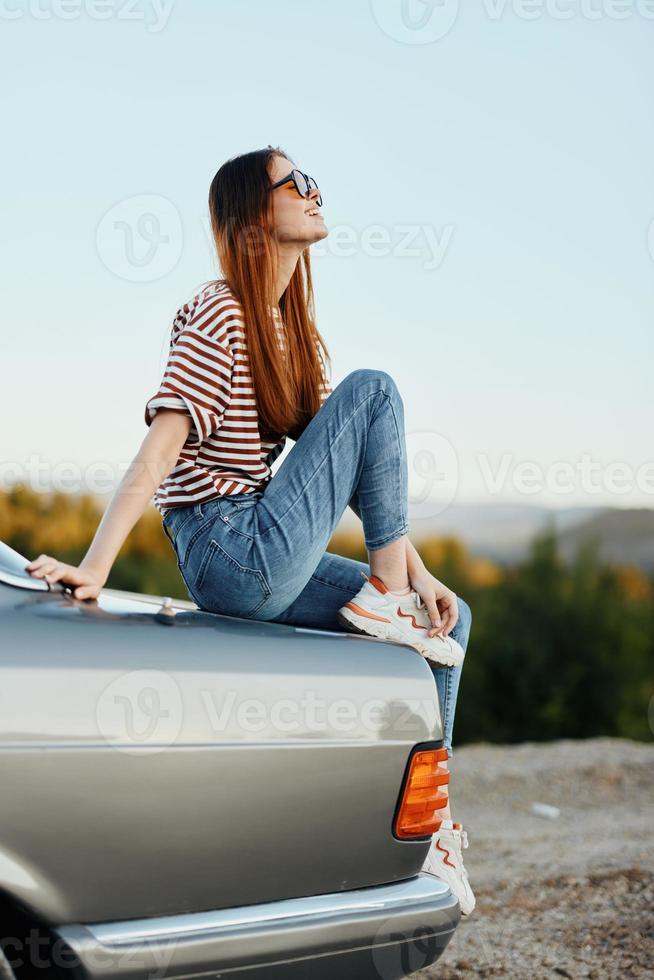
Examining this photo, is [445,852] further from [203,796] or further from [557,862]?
[557,862]

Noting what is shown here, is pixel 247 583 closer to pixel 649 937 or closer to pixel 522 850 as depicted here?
pixel 649 937

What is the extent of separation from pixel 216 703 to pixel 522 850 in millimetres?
4095

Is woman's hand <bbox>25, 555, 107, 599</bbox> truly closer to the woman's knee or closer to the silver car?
the silver car

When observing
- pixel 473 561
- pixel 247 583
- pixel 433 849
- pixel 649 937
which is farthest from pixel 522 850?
pixel 473 561

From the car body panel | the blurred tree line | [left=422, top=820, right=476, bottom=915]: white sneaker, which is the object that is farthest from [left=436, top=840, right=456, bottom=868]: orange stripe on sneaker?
the blurred tree line

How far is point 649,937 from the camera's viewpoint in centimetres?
380

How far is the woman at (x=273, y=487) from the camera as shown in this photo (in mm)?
2648

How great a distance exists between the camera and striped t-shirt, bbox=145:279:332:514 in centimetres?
270

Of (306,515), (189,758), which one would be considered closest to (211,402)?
(306,515)

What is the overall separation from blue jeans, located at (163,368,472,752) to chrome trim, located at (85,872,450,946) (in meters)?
0.56

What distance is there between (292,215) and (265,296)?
300mm

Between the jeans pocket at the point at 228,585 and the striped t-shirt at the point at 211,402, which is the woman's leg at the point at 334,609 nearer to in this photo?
the jeans pocket at the point at 228,585

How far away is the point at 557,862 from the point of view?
16.7ft

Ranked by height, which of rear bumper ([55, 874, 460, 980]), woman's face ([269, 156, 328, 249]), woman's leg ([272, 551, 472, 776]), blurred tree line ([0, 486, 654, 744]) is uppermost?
woman's face ([269, 156, 328, 249])
